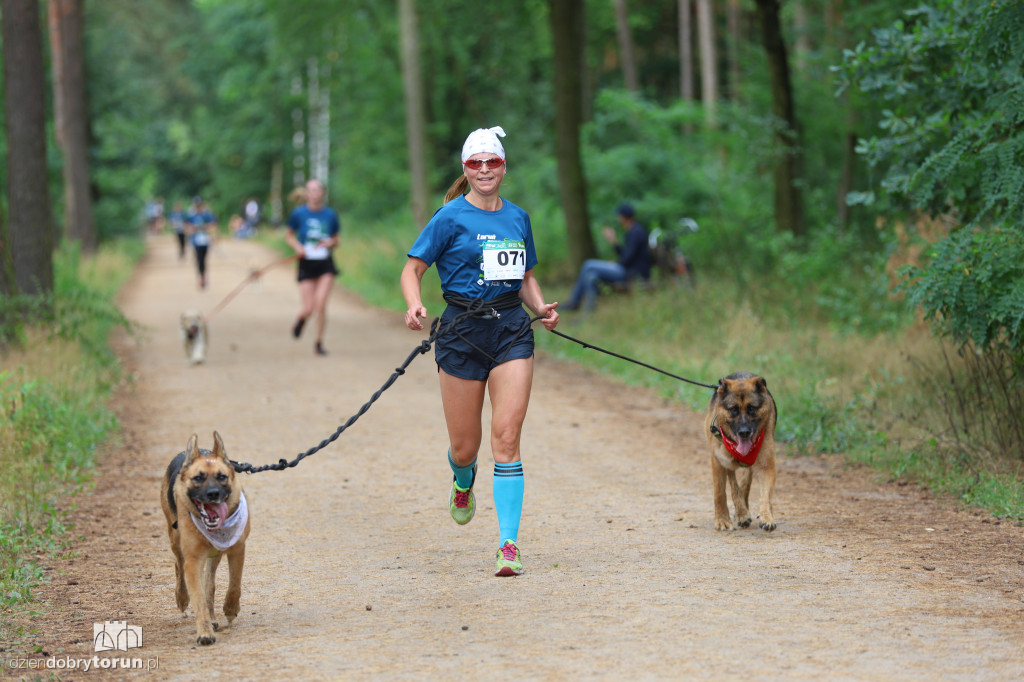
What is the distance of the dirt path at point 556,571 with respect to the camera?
506 centimetres

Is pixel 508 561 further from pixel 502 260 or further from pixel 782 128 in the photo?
pixel 782 128

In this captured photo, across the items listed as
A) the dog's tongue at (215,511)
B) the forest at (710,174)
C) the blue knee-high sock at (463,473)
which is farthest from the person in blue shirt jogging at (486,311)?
the dog's tongue at (215,511)

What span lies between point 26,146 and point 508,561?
37.4 ft

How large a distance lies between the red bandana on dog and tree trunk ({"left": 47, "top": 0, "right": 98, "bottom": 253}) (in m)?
27.0

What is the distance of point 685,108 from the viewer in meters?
26.4

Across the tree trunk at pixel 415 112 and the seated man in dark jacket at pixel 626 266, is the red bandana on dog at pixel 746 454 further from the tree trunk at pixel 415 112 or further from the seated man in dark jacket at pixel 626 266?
the tree trunk at pixel 415 112

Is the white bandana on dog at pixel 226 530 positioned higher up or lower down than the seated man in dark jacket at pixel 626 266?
lower down

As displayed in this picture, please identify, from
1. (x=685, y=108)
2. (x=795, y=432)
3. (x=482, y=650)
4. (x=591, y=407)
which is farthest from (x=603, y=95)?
(x=482, y=650)

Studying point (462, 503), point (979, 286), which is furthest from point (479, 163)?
point (979, 286)

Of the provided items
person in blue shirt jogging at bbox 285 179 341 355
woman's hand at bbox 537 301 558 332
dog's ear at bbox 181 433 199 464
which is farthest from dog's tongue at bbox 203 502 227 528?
person in blue shirt jogging at bbox 285 179 341 355

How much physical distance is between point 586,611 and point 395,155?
124 ft

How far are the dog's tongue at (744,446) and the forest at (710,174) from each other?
1.94 m

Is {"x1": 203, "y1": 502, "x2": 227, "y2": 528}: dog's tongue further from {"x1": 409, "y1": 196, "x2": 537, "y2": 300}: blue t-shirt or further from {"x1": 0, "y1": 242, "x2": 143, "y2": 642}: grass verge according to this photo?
{"x1": 409, "y1": 196, "x2": 537, "y2": 300}: blue t-shirt
